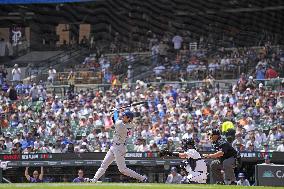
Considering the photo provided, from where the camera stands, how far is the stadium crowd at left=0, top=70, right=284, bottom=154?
24.1m

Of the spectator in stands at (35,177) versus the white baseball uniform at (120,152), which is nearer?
the white baseball uniform at (120,152)

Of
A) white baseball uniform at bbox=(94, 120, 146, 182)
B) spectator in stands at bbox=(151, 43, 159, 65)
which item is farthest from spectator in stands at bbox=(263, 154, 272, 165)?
spectator in stands at bbox=(151, 43, 159, 65)

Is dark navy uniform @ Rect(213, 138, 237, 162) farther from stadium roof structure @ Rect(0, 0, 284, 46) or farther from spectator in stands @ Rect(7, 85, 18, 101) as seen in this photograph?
stadium roof structure @ Rect(0, 0, 284, 46)

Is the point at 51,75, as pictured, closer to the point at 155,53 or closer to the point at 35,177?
the point at 155,53

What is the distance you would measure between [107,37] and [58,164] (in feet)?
44.4

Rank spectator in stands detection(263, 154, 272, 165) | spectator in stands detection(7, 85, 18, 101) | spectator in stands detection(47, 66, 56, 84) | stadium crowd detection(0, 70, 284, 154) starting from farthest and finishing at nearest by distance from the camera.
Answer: spectator in stands detection(47, 66, 56, 84) → spectator in stands detection(7, 85, 18, 101) → stadium crowd detection(0, 70, 284, 154) → spectator in stands detection(263, 154, 272, 165)

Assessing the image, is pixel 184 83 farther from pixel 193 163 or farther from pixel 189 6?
pixel 193 163

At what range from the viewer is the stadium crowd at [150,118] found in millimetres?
24109

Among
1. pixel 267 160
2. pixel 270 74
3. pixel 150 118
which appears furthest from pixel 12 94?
pixel 267 160

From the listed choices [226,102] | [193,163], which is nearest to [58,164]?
[226,102]

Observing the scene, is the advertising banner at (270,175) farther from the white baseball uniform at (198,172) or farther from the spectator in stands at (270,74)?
the spectator in stands at (270,74)

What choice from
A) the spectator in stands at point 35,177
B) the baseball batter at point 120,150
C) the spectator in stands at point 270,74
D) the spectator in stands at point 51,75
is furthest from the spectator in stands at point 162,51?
the baseball batter at point 120,150

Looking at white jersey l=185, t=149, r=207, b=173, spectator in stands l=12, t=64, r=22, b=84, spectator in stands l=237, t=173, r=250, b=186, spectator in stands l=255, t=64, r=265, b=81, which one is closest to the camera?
white jersey l=185, t=149, r=207, b=173

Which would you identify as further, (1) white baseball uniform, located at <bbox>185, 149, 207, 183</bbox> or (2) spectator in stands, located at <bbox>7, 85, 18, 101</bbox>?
(2) spectator in stands, located at <bbox>7, 85, 18, 101</bbox>
